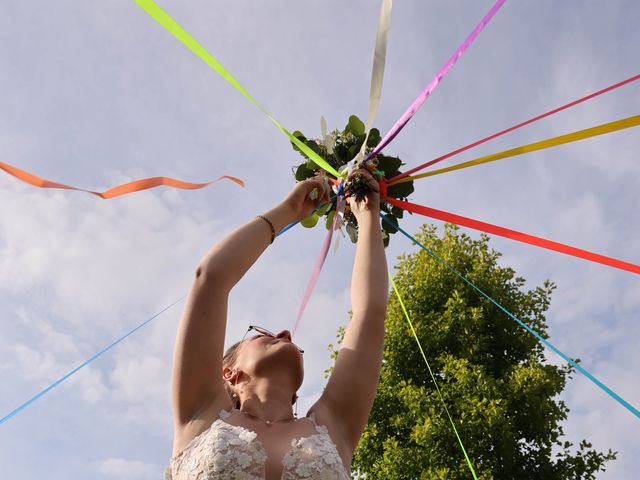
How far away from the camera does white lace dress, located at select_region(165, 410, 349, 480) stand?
71.4 inches

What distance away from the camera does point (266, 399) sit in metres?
2.27

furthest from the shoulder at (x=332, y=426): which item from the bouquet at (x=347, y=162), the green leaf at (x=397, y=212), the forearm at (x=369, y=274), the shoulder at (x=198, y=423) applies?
the green leaf at (x=397, y=212)

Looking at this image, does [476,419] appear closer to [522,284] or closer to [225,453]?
[522,284]

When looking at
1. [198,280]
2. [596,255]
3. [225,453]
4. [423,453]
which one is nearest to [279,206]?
[198,280]

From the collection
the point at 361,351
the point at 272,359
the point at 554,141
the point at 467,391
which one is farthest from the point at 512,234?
the point at 467,391

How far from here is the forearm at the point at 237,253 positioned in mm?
2146

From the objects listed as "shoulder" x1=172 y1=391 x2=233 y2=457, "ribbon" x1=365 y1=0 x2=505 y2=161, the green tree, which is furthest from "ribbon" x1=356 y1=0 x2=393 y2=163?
the green tree

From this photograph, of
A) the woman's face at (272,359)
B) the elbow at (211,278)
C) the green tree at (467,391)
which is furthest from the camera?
the green tree at (467,391)

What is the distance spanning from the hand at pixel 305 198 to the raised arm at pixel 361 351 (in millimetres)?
316

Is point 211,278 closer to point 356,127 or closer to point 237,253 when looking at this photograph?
point 237,253

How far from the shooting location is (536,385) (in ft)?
24.5

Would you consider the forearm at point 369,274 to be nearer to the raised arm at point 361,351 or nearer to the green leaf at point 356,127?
the raised arm at point 361,351

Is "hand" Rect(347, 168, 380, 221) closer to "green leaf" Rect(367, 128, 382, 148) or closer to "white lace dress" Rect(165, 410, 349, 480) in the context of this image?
"green leaf" Rect(367, 128, 382, 148)

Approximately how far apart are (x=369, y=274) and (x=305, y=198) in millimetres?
506
